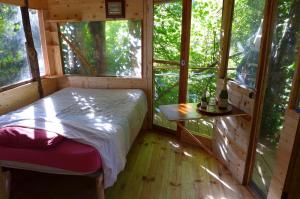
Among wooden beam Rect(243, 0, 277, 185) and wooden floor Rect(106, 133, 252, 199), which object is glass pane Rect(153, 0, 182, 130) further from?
wooden beam Rect(243, 0, 277, 185)

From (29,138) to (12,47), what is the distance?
5.87ft

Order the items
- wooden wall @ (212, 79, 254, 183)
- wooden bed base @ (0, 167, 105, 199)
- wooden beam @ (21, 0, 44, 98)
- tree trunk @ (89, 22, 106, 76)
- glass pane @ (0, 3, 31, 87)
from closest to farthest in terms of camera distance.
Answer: wooden bed base @ (0, 167, 105, 199)
wooden wall @ (212, 79, 254, 183)
glass pane @ (0, 3, 31, 87)
wooden beam @ (21, 0, 44, 98)
tree trunk @ (89, 22, 106, 76)

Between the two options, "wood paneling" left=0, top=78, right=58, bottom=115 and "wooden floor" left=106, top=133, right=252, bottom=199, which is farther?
"wood paneling" left=0, top=78, right=58, bottom=115

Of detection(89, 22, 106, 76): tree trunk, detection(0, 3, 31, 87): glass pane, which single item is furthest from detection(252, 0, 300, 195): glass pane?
detection(0, 3, 31, 87): glass pane

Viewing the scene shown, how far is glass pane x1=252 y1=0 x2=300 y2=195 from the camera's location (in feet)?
5.11

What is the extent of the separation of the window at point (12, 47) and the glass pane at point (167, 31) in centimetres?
182

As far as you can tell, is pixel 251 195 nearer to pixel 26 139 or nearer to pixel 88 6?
pixel 26 139

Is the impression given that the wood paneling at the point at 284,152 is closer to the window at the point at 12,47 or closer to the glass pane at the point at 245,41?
the glass pane at the point at 245,41

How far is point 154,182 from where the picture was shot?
222 centimetres

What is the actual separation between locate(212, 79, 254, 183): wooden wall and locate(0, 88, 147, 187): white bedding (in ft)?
3.28

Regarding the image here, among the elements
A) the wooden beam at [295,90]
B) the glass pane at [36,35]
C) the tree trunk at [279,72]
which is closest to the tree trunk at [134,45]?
the glass pane at [36,35]

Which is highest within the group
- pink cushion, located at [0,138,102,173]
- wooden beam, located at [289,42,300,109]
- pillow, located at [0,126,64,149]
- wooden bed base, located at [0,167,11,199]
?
wooden beam, located at [289,42,300,109]

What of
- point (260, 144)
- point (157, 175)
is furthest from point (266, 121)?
point (157, 175)

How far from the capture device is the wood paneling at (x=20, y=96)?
2.64 metres
